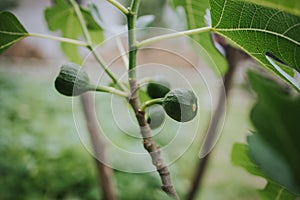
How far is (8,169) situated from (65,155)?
432 millimetres

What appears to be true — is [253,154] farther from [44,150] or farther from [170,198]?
[44,150]

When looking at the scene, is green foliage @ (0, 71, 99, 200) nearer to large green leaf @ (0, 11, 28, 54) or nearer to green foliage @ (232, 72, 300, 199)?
large green leaf @ (0, 11, 28, 54)

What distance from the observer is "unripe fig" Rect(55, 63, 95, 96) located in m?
0.44

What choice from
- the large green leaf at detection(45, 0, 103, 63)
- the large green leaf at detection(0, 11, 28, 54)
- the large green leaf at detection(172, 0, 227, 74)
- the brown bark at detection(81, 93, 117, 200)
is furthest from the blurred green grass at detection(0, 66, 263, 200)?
the large green leaf at detection(0, 11, 28, 54)

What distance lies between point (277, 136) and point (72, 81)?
290 mm

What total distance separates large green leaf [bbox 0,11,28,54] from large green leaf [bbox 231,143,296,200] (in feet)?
1.11

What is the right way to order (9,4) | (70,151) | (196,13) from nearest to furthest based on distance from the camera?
1. (196,13)
2. (70,151)
3. (9,4)

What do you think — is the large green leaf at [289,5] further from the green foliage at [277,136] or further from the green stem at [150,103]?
the green stem at [150,103]

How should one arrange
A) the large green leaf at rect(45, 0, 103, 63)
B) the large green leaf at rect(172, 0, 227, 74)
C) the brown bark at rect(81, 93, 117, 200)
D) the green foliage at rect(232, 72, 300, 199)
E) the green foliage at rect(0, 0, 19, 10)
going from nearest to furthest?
the green foliage at rect(232, 72, 300, 199) → the large green leaf at rect(172, 0, 227, 74) → the large green leaf at rect(45, 0, 103, 63) → the brown bark at rect(81, 93, 117, 200) → the green foliage at rect(0, 0, 19, 10)

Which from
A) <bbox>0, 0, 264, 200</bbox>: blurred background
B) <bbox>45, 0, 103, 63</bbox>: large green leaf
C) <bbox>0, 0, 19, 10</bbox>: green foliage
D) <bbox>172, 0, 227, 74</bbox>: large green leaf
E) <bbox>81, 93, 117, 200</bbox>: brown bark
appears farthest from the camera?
<bbox>0, 0, 19, 10</bbox>: green foliage

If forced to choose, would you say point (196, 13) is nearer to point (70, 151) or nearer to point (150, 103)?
point (150, 103)

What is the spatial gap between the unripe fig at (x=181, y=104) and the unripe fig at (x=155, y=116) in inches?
1.7

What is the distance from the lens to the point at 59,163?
254 centimetres

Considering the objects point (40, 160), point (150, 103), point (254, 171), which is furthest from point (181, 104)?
point (40, 160)
